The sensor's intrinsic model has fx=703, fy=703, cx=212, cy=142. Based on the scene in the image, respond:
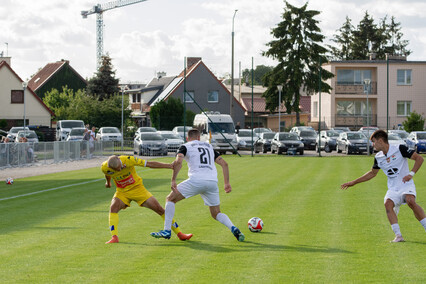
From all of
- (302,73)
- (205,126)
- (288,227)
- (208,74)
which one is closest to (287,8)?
(302,73)

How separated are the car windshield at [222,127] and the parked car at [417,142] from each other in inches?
457

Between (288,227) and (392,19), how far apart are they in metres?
91.5

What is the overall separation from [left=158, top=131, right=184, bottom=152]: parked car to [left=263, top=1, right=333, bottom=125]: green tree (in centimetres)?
2315

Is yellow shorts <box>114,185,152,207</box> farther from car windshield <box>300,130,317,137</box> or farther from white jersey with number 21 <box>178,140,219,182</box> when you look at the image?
car windshield <box>300,130,317,137</box>

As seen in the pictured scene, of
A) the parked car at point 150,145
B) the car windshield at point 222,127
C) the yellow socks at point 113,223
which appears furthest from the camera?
the car windshield at point 222,127

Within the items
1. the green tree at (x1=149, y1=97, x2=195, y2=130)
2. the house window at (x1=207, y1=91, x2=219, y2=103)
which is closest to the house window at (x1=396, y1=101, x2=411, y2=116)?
the house window at (x1=207, y1=91, x2=219, y2=103)

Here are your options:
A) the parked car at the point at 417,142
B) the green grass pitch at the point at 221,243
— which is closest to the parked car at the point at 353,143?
the parked car at the point at 417,142

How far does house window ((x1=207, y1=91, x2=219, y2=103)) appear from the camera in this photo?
81750mm

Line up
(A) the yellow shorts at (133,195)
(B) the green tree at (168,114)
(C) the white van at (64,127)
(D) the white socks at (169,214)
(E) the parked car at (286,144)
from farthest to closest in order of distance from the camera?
(B) the green tree at (168,114) → (C) the white van at (64,127) → (E) the parked car at (286,144) → (A) the yellow shorts at (133,195) → (D) the white socks at (169,214)

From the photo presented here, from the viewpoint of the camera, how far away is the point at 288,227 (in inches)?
487

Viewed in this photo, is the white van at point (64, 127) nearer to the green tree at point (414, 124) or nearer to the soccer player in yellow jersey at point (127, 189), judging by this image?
the green tree at point (414, 124)

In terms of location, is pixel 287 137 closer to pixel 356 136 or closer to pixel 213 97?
pixel 356 136

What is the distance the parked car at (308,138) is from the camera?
172ft

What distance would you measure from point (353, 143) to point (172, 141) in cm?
1185
